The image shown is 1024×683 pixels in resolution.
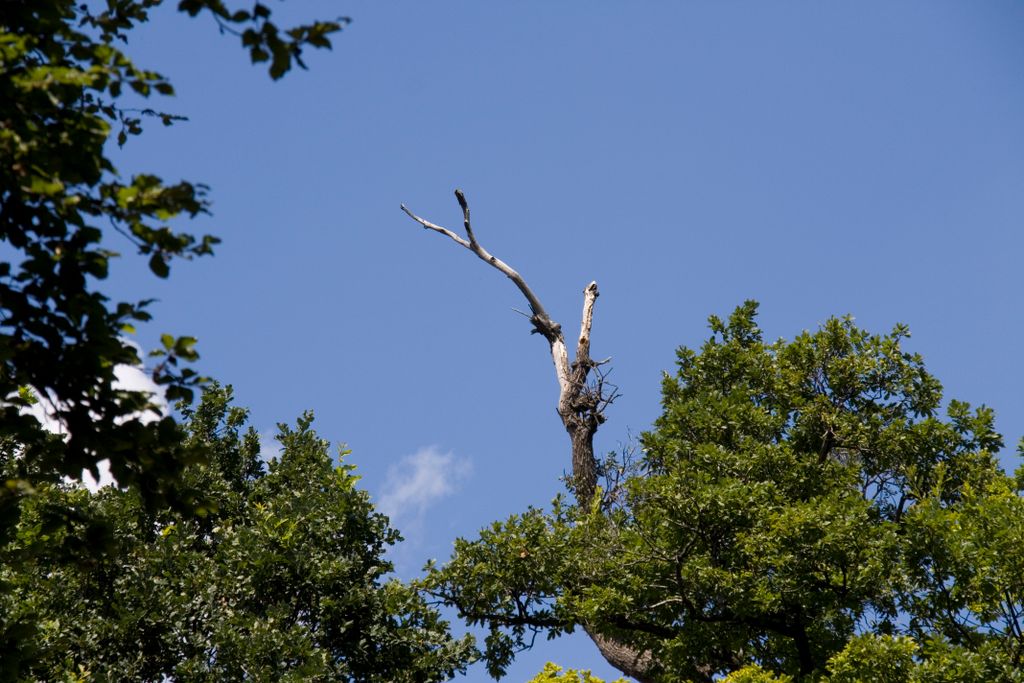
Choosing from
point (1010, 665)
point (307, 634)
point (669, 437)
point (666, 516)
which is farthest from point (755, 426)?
point (307, 634)

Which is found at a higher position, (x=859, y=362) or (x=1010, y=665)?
(x=859, y=362)

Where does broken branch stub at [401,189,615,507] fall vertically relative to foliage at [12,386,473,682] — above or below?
above

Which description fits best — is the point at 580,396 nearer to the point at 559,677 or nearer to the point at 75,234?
the point at 559,677

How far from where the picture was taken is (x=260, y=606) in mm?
15531

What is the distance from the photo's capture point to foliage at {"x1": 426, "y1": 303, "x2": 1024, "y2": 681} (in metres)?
15.7

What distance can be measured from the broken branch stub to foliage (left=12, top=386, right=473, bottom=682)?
8.01 m

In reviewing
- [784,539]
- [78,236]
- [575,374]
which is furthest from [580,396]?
[78,236]

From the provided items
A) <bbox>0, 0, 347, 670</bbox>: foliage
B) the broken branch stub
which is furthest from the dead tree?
<bbox>0, 0, 347, 670</bbox>: foliage

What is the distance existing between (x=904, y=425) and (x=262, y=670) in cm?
1190

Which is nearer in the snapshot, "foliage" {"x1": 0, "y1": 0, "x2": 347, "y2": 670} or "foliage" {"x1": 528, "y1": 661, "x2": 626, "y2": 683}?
"foliage" {"x1": 0, "y1": 0, "x2": 347, "y2": 670}

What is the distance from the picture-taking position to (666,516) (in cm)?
1756

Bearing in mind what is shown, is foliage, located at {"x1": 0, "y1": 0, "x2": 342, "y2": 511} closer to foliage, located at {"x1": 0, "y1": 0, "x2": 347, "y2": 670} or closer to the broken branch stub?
foliage, located at {"x1": 0, "y1": 0, "x2": 347, "y2": 670}

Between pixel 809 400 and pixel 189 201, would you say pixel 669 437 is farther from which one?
pixel 189 201

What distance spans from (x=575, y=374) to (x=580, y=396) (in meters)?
0.70
